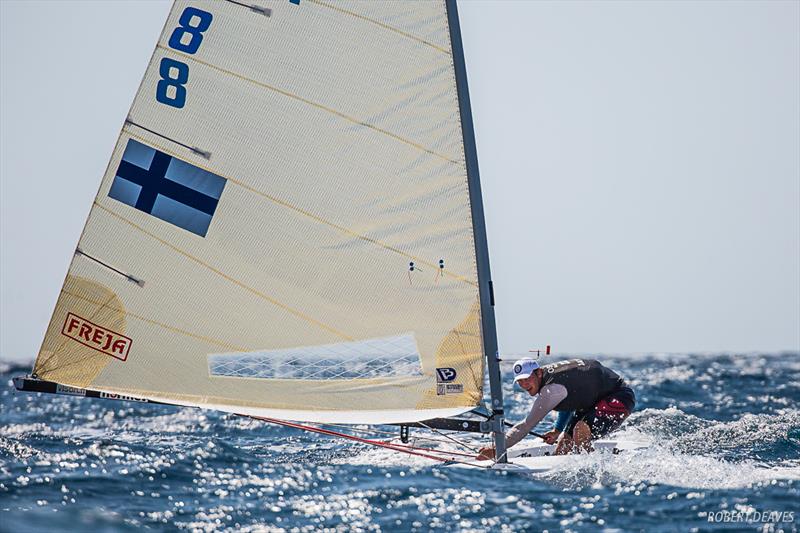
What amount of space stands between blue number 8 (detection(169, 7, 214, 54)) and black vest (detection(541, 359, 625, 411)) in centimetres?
435

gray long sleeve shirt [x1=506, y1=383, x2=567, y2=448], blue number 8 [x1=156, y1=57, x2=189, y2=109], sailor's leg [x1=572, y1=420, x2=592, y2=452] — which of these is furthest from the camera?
sailor's leg [x1=572, y1=420, x2=592, y2=452]

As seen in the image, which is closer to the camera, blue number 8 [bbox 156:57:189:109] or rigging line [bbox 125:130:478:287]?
rigging line [bbox 125:130:478:287]

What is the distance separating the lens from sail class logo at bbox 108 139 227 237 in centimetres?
902

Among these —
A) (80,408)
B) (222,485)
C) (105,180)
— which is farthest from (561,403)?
(80,408)

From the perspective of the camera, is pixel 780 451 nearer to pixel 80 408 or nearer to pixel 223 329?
pixel 223 329

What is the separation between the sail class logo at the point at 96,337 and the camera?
9078 millimetres

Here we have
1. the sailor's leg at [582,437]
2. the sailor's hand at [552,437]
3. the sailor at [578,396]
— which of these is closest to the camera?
the sailor at [578,396]

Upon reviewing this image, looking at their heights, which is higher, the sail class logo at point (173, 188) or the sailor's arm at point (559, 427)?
the sail class logo at point (173, 188)

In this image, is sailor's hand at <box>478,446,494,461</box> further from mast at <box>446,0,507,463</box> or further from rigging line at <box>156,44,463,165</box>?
rigging line at <box>156,44,463,165</box>

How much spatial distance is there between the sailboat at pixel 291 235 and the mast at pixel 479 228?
0.6 inches

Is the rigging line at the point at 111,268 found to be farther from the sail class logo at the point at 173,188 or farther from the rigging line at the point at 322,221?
the rigging line at the point at 322,221

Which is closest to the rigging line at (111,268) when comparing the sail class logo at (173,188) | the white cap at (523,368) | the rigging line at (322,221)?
the sail class logo at (173,188)

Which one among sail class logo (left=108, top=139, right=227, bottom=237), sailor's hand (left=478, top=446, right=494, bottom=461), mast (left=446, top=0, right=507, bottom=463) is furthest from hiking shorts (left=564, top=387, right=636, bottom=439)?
sail class logo (left=108, top=139, right=227, bottom=237)

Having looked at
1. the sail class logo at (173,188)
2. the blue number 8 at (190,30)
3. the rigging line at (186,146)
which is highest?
the blue number 8 at (190,30)
